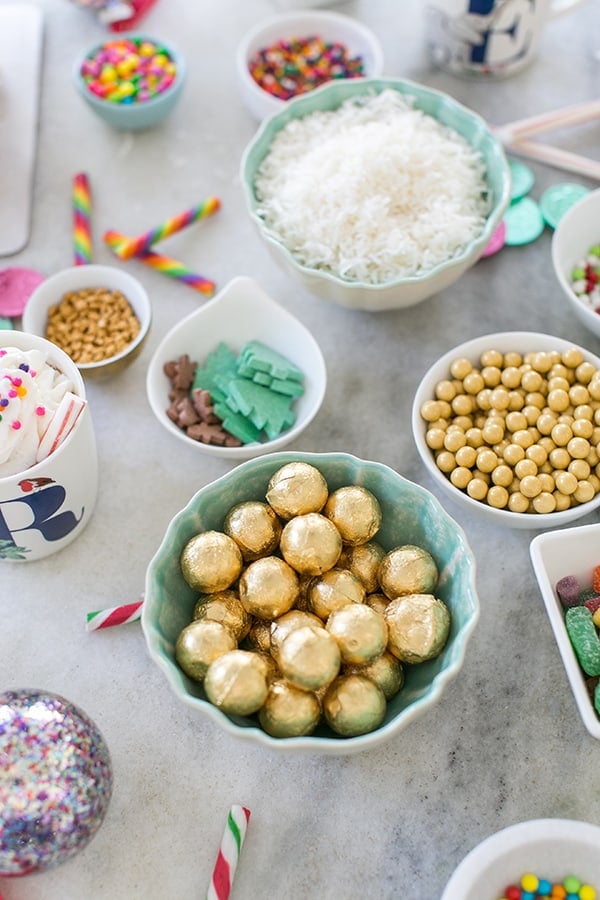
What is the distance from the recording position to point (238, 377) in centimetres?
116

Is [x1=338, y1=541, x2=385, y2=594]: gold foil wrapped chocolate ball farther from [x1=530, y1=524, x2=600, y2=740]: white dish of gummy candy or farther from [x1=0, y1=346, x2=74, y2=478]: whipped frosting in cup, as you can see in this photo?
[x1=0, y1=346, x2=74, y2=478]: whipped frosting in cup

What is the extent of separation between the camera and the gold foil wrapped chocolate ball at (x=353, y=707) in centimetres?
83

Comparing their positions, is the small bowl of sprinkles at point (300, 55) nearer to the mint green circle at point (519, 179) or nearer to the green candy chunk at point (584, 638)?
the mint green circle at point (519, 179)

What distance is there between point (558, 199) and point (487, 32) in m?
0.30

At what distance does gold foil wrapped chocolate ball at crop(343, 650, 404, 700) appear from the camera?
0.87m

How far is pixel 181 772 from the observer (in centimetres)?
96

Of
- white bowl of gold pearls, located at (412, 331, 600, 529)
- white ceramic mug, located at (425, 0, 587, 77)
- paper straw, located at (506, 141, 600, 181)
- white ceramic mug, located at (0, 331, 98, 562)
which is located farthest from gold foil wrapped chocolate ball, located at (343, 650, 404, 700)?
white ceramic mug, located at (425, 0, 587, 77)

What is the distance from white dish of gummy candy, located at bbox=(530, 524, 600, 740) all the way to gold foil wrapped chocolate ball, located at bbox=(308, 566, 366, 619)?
0.20m

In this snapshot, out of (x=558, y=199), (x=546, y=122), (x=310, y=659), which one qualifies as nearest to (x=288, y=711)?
(x=310, y=659)

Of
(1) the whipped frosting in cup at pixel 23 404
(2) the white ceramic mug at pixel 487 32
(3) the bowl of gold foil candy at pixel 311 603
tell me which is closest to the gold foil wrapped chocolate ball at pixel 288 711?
(3) the bowl of gold foil candy at pixel 311 603

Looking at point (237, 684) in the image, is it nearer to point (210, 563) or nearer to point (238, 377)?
point (210, 563)

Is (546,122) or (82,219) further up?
(546,122)

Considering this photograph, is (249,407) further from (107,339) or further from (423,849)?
(423,849)

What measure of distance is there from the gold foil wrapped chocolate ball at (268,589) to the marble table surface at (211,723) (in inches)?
7.1
